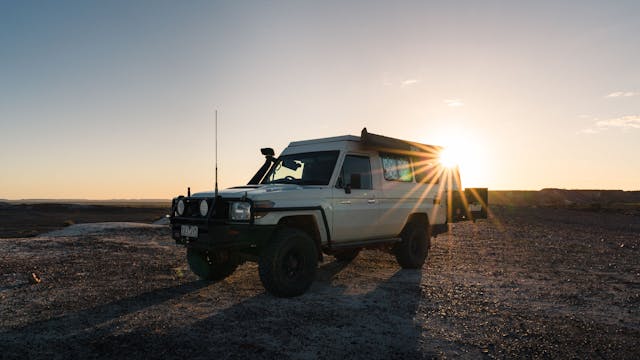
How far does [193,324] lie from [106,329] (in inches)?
35.3

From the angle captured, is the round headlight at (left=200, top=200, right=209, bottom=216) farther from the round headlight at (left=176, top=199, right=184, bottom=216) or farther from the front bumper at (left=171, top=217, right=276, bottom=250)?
the round headlight at (left=176, top=199, right=184, bottom=216)

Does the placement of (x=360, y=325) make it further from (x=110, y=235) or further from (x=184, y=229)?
(x=110, y=235)

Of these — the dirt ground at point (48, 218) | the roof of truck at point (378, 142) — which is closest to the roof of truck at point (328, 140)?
the roof of truck at point (378, 142)

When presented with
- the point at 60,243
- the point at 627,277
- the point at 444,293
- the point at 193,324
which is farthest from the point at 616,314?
the point at 60,243

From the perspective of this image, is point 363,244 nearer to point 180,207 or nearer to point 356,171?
point 356,171

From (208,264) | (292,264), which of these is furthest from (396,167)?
(208,264)

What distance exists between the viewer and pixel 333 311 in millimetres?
5066

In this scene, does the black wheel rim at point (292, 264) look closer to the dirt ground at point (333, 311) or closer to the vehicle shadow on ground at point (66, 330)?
the dirt ground at point (333, 311)

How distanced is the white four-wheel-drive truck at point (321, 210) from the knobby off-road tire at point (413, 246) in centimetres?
2

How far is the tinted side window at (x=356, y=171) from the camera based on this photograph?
6480 mm

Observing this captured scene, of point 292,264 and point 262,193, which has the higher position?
point 262,193

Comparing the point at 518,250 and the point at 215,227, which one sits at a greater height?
the point at 215,227

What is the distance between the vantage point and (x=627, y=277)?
23.7 ft

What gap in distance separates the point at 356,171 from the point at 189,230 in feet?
9.37
